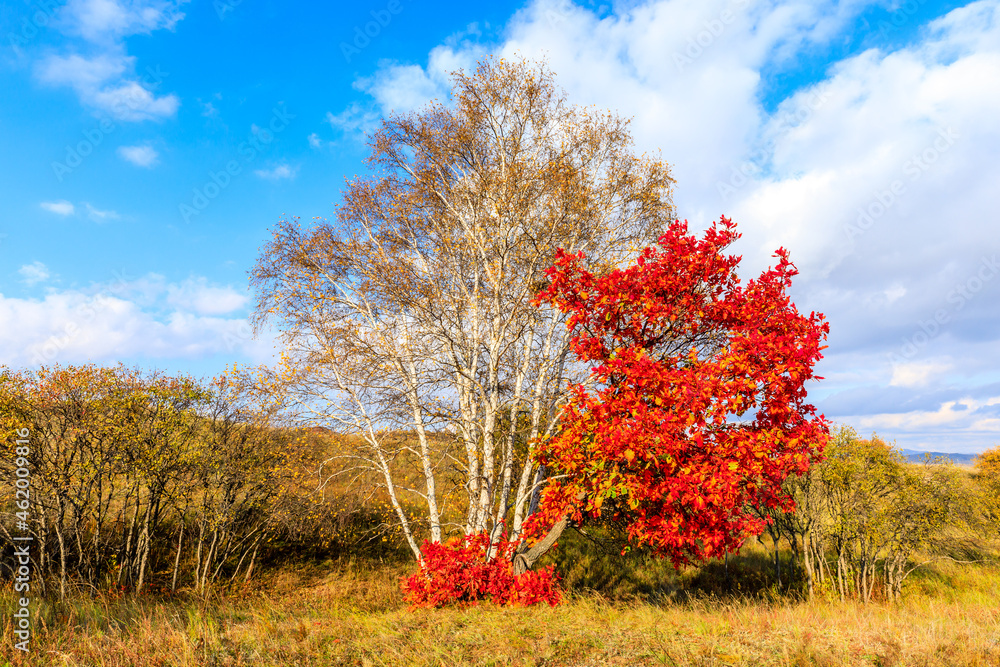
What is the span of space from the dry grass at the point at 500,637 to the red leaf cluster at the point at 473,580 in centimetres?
49

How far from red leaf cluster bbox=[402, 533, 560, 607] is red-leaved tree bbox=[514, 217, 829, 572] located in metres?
0.97

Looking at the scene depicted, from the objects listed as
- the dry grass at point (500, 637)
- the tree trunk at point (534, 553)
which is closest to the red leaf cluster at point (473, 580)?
the tree trunk at point (534, 553)

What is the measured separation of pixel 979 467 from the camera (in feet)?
72.5

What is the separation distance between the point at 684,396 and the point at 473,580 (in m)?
5.07

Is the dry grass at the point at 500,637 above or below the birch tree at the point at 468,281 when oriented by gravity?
below

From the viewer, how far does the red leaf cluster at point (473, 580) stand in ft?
27.4

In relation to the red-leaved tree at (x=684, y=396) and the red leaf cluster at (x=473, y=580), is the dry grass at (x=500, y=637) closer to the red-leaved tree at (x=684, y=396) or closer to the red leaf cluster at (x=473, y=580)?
the red leaf cluster at (x=473, y=580)

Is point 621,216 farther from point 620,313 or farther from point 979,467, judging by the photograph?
point 979,467

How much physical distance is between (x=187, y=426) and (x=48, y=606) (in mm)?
3834

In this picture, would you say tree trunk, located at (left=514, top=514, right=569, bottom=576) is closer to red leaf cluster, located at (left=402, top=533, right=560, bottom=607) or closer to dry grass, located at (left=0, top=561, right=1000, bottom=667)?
red leaf cluster, located at (left=402, top=533, right=560, bottom=607)

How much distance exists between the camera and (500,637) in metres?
5.90

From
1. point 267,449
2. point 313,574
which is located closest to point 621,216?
point 267,449

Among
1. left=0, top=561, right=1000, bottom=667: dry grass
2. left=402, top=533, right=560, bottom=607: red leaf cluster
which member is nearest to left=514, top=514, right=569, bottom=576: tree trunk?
left=402, top=533, right=560, bottom=607: red leaf cluster

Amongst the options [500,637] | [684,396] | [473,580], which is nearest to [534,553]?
[473,580]
